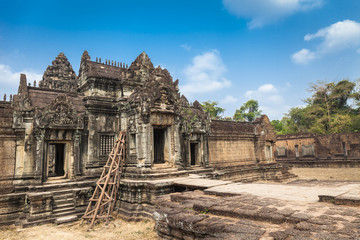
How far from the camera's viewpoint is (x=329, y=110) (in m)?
37.0

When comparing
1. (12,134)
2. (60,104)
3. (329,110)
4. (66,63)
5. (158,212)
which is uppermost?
(66,63)

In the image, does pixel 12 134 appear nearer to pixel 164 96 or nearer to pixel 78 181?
pixel 78 181

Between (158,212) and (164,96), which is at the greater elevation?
(164,96)

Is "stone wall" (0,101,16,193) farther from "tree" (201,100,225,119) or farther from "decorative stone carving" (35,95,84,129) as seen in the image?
"tree" (201,100,225,119)

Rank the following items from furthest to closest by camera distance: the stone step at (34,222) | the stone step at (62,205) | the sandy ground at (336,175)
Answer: the sandy ground at (336,175)
the stone step at (62,205)
the stone step at (34,222)

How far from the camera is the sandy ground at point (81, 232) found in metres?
7.59

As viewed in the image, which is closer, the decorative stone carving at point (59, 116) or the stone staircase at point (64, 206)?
the stone staircase at point (64, 206)

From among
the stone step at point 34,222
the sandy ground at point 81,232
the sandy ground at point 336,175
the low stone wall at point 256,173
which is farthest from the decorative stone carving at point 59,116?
the sandy ground at point 336,175

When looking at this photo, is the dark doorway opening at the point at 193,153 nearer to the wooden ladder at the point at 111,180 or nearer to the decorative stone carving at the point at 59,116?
the wooden ladder at the point at 111,180

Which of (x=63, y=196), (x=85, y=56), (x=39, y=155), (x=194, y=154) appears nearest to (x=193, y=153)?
(x=194, y=154)

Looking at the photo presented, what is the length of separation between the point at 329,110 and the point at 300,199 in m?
37.6

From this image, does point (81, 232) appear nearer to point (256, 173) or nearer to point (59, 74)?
point (256, 173)

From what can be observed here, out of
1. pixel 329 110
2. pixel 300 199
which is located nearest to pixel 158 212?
pixel 300 199

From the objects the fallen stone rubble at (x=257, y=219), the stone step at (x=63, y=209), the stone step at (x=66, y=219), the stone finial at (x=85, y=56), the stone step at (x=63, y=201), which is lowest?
the stone step at (x=66, y=219)
